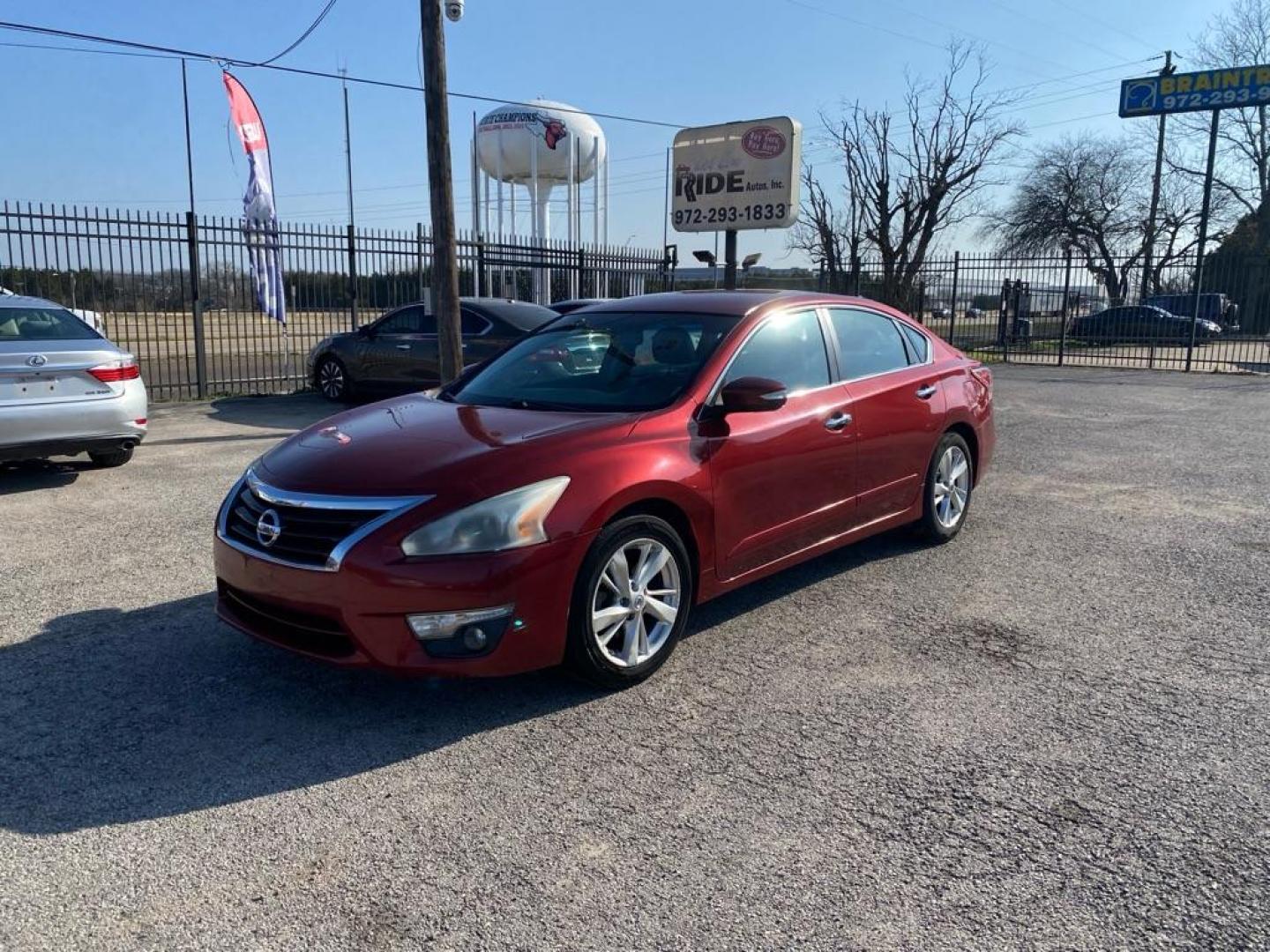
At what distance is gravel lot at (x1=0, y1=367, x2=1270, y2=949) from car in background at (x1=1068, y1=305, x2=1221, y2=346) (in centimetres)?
1833

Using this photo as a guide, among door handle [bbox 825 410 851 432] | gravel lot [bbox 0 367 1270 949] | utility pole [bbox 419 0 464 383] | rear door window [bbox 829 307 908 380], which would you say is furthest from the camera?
utility pole [bbox 419 0 464 383]

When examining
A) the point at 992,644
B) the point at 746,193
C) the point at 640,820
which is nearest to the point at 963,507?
the point at 992,644

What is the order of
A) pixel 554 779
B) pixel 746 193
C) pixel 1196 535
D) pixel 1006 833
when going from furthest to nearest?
pixel 746 193
pixel 1196 535
pixel 554 779
pixel 1006 833

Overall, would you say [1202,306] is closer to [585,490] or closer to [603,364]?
[603,364]

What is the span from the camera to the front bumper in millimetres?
3332

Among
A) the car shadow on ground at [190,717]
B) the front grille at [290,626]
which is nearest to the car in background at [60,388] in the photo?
the car shadow on ground at [190,717]

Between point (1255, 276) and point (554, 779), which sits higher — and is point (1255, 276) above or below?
above

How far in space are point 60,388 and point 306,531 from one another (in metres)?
4.66

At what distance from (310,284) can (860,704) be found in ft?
47.8

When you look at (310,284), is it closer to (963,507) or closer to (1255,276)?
(963,507)

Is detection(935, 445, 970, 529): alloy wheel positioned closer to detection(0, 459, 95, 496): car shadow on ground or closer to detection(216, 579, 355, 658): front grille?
detection(216, 579, 355, 658): front grille

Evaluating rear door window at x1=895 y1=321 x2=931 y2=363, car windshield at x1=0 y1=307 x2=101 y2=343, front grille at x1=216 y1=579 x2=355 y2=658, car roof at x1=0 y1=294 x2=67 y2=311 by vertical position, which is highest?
car roof at x1=0 y1=294 x2=67 y2=311

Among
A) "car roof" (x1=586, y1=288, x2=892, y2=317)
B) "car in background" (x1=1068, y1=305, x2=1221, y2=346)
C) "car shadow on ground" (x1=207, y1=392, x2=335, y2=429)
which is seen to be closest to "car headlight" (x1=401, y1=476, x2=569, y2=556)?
"car roof" (x1=586, y1=288, x2=892, y2=317)

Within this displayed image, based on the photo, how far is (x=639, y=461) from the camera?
12.4ft
